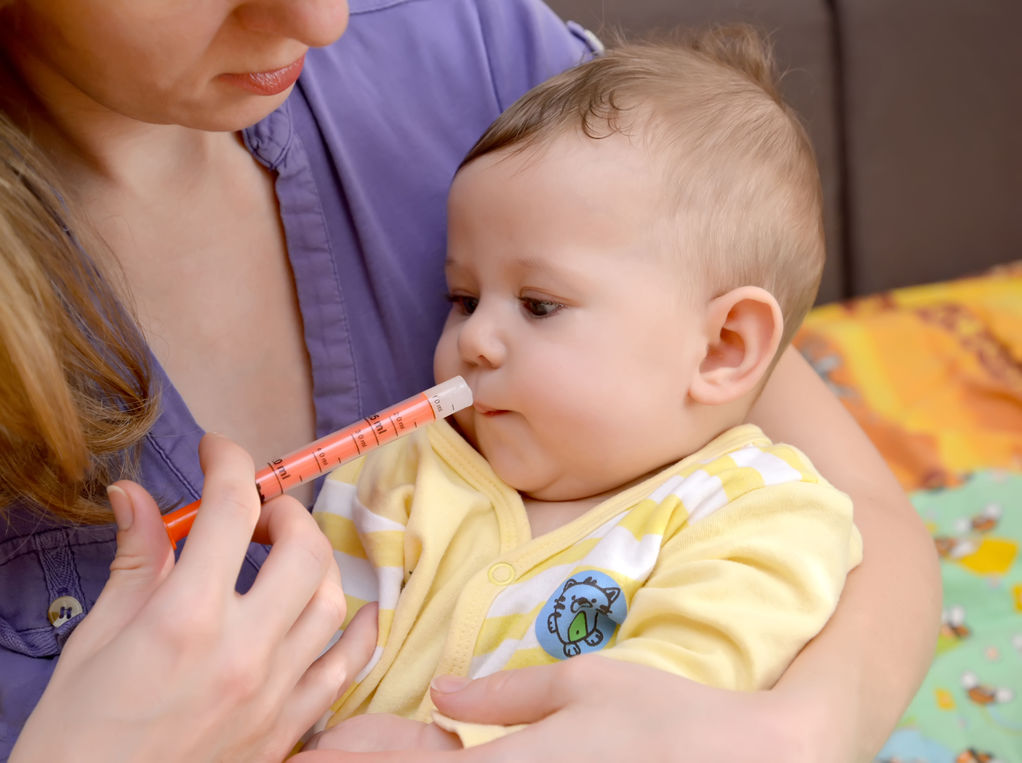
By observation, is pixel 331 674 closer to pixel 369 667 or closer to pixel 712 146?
pixel 369 667

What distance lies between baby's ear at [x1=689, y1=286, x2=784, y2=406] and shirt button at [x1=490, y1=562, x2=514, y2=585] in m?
0.25

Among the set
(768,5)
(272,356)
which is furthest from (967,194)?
(272,356)

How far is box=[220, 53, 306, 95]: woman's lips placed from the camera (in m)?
0.85

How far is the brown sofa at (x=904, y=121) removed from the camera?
227 cm

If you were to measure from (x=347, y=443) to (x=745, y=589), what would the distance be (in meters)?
0.38

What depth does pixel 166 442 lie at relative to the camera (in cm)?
95

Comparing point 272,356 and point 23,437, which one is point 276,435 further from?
point 23,437

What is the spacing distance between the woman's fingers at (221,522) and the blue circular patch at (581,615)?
29 cm

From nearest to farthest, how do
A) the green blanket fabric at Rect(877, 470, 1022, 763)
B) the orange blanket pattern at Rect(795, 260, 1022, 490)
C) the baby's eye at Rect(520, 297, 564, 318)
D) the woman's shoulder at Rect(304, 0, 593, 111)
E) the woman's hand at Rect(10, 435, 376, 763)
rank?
the woman's hand at Rect(10, 435, 376, 763), the baby's eye at Rect(520, 297, 564, 318), the woman's shoulder at Rect(304, 0, 593, 111), the green blanket fabric at Rect(877, 470, 1022, 763), the orange blanket pattern at Rect(795, 260, 1022, 490)

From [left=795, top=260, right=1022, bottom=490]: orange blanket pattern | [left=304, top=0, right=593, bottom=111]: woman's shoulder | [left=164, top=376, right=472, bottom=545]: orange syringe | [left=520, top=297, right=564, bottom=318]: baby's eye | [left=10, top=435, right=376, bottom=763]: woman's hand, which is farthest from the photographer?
[left=795, top=260, right=1022, bottom=490]: orange blanket pattern

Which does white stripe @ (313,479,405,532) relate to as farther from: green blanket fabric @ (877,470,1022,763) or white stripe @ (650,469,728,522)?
green blanket fabric @ (877,470,1022,763)

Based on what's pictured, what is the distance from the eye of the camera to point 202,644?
676 mm

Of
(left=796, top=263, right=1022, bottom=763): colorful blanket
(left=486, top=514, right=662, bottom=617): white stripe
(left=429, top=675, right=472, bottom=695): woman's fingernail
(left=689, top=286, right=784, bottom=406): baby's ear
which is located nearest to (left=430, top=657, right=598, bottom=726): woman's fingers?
(left=429, top=675, right=472, bottom=695): woman's fingernail

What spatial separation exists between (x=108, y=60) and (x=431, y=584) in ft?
1.80
